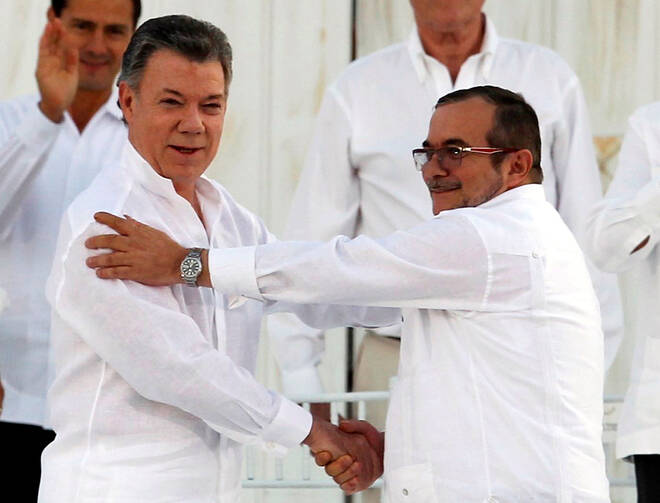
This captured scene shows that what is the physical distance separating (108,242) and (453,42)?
5.97ft

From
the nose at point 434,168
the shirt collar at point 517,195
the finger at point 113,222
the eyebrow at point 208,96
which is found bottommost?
the finger at point 113,222

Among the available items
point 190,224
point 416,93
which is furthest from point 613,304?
point 190,224

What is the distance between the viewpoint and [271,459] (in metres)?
5.22

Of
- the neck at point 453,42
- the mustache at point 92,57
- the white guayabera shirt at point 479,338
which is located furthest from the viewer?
the neck at point 453,42

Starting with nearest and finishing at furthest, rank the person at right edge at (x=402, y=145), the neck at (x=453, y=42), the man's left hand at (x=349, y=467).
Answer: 1. the man's left hand at (x=349, y=467)
2. the person at right edge at (x=402, y=145)
3. the neck at (x=453, y=42)

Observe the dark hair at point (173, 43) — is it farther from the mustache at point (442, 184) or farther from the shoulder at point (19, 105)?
the shoulder at point (19, 105)

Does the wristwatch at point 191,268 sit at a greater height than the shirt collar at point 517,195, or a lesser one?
lesser

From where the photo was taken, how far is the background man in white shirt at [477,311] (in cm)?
297

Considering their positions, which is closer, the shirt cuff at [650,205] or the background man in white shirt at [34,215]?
the shirt cuff at [650,205]

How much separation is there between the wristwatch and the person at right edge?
4.53ft

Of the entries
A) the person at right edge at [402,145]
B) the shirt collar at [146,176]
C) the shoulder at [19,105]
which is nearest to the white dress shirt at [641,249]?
the person at right edge at [402,145]

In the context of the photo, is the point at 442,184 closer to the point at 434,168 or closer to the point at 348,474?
the point at 434,168

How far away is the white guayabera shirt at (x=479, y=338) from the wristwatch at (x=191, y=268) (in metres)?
0.03

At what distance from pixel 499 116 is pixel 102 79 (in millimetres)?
1481
